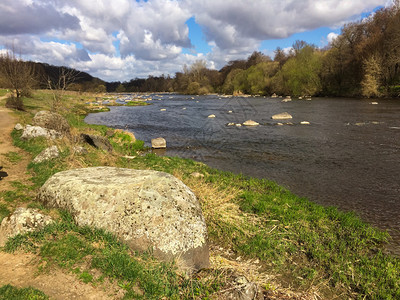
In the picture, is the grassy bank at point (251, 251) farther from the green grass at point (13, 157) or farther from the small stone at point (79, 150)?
the green grass at point (13, 157)

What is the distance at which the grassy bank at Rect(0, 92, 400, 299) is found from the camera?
5363 millimetres

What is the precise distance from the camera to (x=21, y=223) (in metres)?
6.05

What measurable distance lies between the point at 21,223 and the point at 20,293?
6.72ft

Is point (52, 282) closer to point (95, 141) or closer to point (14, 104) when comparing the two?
point (95, 141)

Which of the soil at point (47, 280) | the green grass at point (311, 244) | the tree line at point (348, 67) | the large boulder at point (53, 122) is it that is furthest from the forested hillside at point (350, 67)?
the soil at point (47, 280)

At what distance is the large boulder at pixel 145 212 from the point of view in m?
5.98

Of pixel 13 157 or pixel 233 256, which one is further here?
pixel 13 157

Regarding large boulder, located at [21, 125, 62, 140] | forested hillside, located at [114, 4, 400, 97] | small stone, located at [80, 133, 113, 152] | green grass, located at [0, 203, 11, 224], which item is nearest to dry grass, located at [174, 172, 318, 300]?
green grass, located at [0, 203, 11, 224]

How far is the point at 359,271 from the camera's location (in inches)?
257

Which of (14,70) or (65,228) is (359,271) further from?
(14,70)

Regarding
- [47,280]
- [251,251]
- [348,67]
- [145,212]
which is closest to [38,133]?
[145,212]

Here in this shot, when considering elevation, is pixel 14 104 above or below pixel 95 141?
above

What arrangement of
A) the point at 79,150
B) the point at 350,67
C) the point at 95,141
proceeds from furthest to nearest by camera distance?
1. the point at 350,67
2. the point at 95,141
3. the point at 79,150

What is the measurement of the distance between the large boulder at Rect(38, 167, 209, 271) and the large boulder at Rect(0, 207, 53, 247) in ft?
2.18
